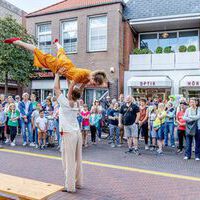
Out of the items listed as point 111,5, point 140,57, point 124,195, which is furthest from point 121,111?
point 111,5

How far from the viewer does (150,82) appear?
643 inches

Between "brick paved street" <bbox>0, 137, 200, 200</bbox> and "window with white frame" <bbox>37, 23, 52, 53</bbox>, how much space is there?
1164cm

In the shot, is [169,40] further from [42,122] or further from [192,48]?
[42,122]

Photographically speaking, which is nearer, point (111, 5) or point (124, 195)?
point (124, 195)

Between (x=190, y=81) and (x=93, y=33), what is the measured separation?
22.2 feet

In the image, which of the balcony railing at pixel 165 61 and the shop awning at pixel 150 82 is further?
the balcony railing at pixel 165 61

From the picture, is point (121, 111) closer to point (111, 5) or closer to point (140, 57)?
point (140, 57)

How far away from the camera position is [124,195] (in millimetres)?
5277

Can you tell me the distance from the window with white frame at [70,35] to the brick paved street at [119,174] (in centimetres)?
1052

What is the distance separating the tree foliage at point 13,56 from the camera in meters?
14.8

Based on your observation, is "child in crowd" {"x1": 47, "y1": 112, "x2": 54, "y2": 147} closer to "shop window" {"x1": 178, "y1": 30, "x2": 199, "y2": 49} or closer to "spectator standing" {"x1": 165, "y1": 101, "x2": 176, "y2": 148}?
"spectator standing" {"x1": 165, "y1": 101, "x2": 176, "y2": 148}

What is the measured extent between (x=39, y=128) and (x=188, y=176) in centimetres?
543

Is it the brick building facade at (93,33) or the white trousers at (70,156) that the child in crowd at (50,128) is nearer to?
the white trousers at (70,156)

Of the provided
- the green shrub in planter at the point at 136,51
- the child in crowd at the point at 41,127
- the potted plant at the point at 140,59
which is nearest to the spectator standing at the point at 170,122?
the child in crowd at the point at 41,127
